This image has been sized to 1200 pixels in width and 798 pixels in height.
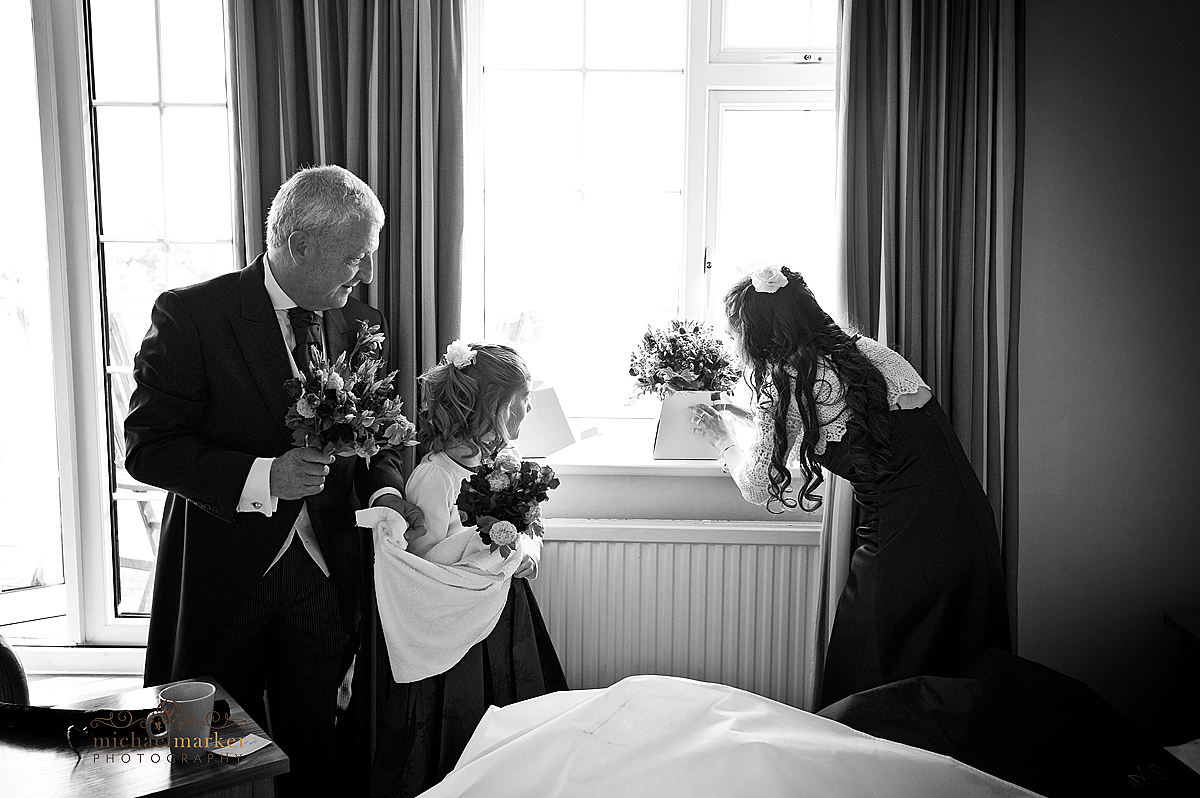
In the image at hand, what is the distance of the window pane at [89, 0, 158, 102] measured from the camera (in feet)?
9.25

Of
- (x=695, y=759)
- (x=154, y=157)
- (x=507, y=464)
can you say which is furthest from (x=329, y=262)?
(x=695, y=759)

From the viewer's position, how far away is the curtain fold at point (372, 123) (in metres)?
2.49

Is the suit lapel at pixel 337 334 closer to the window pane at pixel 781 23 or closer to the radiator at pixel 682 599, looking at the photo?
the radiator at pixel 682 599

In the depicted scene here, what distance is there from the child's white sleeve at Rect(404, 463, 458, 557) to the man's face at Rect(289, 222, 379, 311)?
0.52 metres

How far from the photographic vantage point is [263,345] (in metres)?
2.03

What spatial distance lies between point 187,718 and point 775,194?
2348 mm

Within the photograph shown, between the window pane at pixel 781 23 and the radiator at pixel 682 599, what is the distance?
64.4 inches

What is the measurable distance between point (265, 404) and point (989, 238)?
2.13m

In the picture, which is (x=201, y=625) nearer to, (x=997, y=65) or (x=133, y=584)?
(x=133, y=584)

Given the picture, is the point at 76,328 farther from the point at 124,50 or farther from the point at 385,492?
the point at 385,492

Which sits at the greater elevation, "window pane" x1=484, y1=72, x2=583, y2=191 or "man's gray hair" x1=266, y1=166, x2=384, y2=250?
"window pane" x1=484, y1=72, x2=583, y2=191

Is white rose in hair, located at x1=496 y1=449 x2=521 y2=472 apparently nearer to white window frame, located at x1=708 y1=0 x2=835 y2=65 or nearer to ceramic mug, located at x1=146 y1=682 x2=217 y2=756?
ceramic mug, located at x1=146 y1=682 x2=217 y2=756

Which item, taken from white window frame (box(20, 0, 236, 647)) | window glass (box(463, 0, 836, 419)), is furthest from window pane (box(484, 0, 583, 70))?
white window frame (box(20, 0, 236, 647))

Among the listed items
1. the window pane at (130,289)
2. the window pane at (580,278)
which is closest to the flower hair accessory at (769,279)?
the window pane at (580,278)
